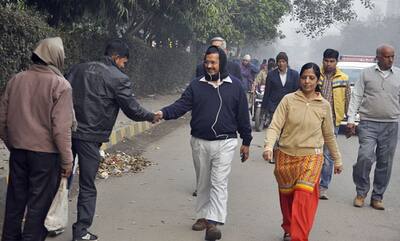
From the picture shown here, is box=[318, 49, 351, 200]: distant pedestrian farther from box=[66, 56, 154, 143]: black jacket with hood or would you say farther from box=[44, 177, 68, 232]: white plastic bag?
box=[44, 177, 68, 232]: white plastic bag

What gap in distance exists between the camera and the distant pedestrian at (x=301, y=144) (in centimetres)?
541

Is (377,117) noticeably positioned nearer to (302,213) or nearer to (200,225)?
(302,213)

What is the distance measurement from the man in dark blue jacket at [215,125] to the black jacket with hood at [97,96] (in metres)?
0.59

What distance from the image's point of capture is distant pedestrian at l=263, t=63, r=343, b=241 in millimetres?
5406

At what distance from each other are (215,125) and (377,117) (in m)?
2.41

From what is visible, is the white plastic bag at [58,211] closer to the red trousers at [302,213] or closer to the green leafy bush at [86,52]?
the red trousers at [302,213]

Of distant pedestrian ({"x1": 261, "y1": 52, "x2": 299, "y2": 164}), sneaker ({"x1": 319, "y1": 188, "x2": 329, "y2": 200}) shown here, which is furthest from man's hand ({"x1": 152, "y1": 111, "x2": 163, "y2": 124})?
distant pedestrian ({"x1": 261, "y1": 52, "x2": 299, "y2": 164})

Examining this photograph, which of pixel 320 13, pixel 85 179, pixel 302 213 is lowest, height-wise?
pixel 302 213

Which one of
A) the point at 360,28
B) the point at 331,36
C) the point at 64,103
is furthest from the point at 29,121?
the point at 331,36

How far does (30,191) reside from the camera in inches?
186

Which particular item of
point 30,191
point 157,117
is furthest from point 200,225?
point 30,191

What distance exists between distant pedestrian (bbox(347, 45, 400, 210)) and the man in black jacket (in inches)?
121

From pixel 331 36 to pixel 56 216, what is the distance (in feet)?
428

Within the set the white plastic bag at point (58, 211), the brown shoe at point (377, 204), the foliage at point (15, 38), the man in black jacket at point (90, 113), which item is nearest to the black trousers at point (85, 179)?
the man in black jacket at point (90, 113)
